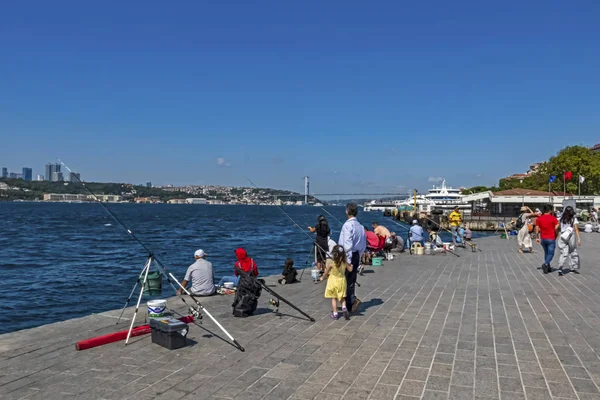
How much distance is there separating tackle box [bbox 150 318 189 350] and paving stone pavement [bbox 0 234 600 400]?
12cm

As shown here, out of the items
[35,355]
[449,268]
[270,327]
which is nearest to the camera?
[35,355]

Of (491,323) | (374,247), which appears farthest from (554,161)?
(491,323)

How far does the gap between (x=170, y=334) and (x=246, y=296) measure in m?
2.14

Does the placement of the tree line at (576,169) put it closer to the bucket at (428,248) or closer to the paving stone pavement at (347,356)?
the bucket at (428,248)

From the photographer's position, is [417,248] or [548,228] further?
[417,248]

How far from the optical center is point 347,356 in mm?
5996

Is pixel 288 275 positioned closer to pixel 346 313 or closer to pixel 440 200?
pixel 346 313

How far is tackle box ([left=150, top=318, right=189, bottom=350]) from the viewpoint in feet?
20.6

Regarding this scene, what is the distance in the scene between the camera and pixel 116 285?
18.2 meters

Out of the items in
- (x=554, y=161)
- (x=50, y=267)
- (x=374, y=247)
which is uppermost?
(x=554, y=161)

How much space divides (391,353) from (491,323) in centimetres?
243

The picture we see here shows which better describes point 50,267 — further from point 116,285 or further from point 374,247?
point 374,247

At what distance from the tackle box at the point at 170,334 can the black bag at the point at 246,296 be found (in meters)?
1.80

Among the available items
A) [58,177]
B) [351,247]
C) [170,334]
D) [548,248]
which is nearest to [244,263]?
[351,247]
